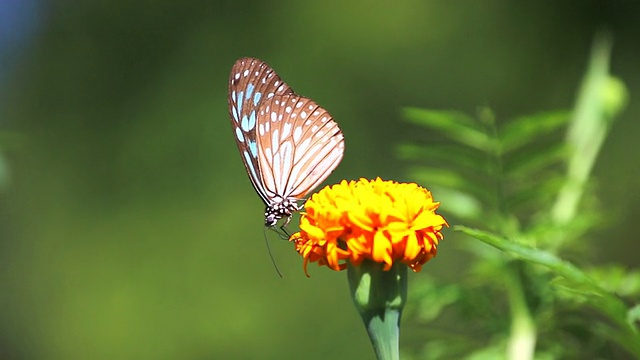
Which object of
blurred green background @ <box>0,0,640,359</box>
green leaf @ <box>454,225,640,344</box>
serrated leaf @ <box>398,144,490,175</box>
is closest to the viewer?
green leaf @ <box>454,225,640,344</box>

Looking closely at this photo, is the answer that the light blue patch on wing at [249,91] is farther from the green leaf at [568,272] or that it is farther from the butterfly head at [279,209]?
the green leaf at [568,272]

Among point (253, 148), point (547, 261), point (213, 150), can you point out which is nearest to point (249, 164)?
point (253, 148)

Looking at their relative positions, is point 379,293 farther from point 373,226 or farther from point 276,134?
point 276,134

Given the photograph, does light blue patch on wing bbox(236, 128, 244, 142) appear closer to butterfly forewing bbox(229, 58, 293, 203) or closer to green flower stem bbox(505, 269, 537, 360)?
butterfly forewing bbox(229, 58, 293, 203)

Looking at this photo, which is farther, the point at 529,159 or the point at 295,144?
the point at 295,144

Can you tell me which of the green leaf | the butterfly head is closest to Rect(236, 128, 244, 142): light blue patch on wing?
the butterfly head

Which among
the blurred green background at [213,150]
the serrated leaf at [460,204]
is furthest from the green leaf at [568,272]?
the blurred green background at [213,150]
